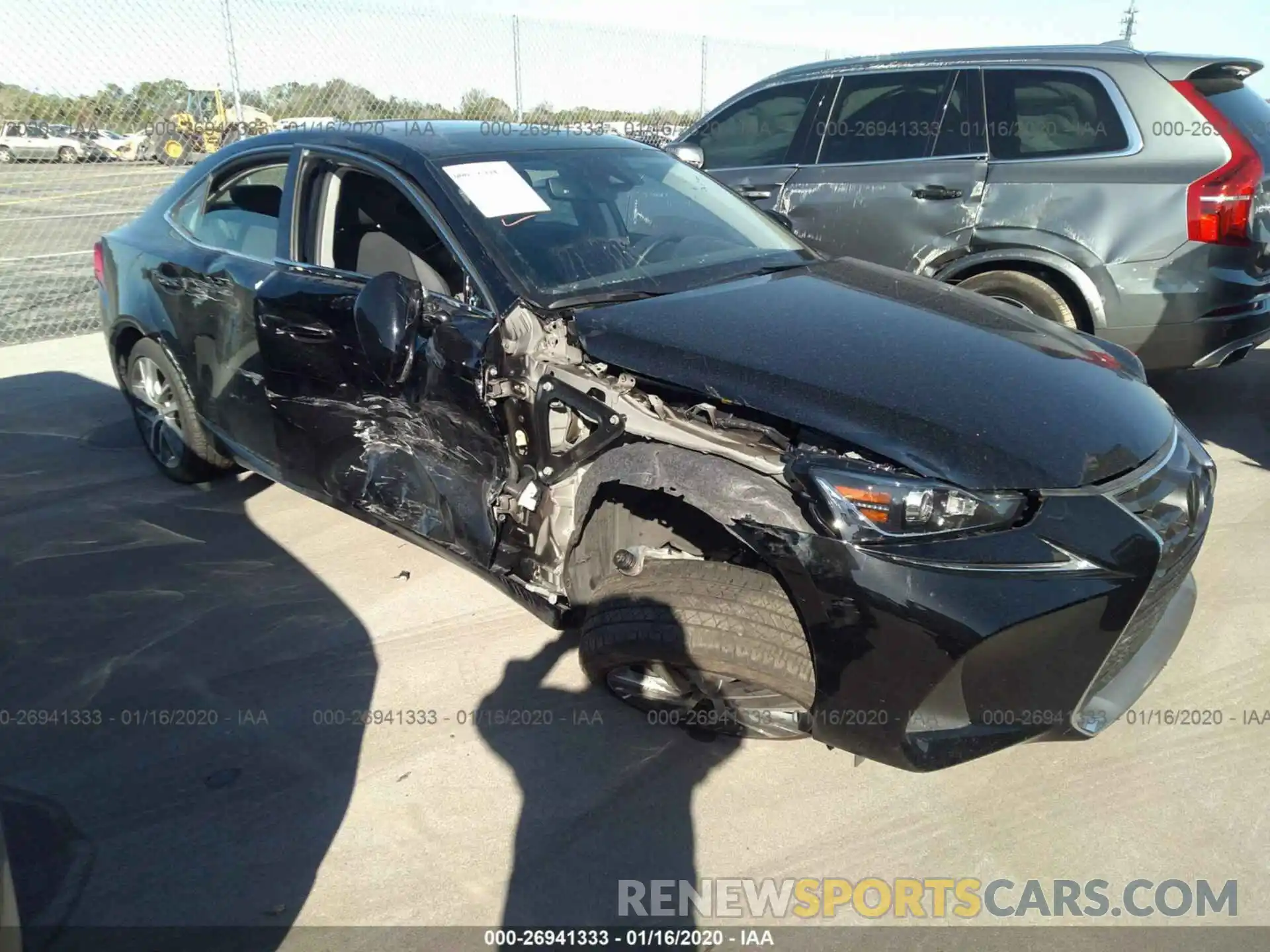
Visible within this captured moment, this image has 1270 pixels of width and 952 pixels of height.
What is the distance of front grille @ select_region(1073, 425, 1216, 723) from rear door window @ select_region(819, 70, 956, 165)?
11.3ft

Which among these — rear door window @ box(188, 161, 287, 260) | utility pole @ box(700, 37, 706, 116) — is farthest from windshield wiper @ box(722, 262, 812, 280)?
utility pole @ box(700, 37, 706, 116)

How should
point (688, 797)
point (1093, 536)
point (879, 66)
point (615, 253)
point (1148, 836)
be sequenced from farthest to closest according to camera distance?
1. point (879, 66)
2. point (615, 253)
3. point (688, 797)
4. point (1148, 836)
5. point (1093, 536)

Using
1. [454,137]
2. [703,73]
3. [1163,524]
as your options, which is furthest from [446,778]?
[703,73]

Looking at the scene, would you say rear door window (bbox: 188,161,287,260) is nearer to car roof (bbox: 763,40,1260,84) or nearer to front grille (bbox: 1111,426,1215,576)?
front grille (bbox: 1111,426,1215,576)

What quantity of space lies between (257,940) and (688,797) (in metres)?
1.11

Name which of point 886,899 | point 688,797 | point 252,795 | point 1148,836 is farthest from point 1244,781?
point 252,795

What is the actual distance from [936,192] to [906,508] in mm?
3651

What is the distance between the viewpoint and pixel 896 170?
551cm

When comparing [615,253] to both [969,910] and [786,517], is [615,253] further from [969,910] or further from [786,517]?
[969,910]

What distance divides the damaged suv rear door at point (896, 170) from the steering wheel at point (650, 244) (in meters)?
2.04

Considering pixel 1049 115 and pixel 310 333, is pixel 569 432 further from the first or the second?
pixel 1049 115

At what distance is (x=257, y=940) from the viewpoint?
2215mm

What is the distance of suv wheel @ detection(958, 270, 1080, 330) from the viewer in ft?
16.3

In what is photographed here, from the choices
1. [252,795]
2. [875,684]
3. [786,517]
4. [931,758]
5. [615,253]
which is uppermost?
[615,253]
